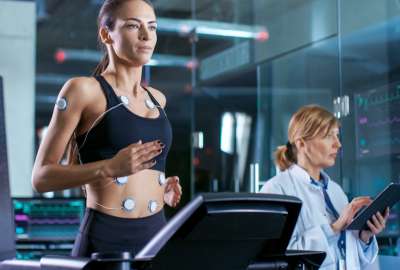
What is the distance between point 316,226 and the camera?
287cm

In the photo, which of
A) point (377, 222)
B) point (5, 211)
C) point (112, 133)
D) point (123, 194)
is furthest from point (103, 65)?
point (377, 222)

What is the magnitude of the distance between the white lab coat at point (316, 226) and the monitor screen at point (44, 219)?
9.37ft

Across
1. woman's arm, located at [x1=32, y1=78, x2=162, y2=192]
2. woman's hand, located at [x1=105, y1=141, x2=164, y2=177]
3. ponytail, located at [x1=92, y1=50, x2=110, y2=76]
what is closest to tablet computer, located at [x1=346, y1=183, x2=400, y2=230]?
ponytail, located at [x1=92, y1=50, x2=110, y2=76]

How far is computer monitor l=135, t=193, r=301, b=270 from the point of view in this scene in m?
1.20

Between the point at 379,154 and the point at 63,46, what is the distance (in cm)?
793

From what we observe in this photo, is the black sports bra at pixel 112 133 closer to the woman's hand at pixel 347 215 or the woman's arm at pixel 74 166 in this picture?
the woman's arm at pixel 74 166

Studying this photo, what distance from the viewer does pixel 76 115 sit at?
5.62 feet

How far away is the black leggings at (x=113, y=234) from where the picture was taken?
1658 mm

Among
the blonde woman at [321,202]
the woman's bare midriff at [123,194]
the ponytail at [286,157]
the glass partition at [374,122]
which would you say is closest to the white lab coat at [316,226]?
the blonde woman at [321,202]

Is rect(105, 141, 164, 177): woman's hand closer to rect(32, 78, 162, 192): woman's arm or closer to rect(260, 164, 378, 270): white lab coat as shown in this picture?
rect(32, 78, 162, 192): woman's arm

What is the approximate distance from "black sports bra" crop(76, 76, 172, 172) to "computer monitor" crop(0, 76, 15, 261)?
23cm

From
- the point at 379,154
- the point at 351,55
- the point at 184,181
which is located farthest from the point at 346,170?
the point at 184,181

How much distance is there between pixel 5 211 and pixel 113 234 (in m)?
Answer: 0.25

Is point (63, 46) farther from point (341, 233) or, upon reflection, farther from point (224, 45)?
point (341, 233)
